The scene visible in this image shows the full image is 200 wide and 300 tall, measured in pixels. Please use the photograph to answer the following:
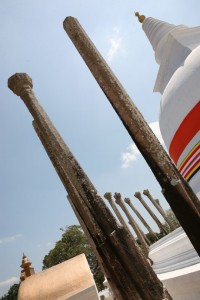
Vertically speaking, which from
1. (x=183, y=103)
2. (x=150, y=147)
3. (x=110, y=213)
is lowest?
(x=110, y=213)

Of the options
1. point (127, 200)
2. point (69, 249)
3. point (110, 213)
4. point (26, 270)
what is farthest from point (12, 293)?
point (110, 213)

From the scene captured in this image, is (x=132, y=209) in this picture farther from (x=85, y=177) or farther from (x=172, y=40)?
(x=85, y=177)

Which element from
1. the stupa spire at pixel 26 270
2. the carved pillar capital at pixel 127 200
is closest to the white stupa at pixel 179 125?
the stupa spire at pixel 26 270

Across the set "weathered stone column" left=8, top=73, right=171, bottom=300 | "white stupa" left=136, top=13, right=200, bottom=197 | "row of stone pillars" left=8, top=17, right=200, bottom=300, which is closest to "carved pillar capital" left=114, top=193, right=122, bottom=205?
"white stupa" left=136, top=13, right=200, bottom=197

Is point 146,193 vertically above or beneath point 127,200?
beneath

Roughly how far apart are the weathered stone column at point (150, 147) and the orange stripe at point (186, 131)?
15.3 feet

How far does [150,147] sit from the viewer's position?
289cm

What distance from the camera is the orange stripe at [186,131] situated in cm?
744

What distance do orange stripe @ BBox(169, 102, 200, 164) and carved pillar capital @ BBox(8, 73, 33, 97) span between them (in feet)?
14.8

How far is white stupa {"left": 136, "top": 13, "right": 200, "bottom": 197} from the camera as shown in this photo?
759cm

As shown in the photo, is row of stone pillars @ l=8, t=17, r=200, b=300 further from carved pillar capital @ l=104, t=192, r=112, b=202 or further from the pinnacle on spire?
carved pillar capital @ l=104, t=192, r=112, b=202

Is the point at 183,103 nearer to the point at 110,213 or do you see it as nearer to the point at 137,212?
the point at 110,213

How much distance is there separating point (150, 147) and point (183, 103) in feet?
17.8

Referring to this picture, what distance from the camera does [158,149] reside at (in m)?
2.88
